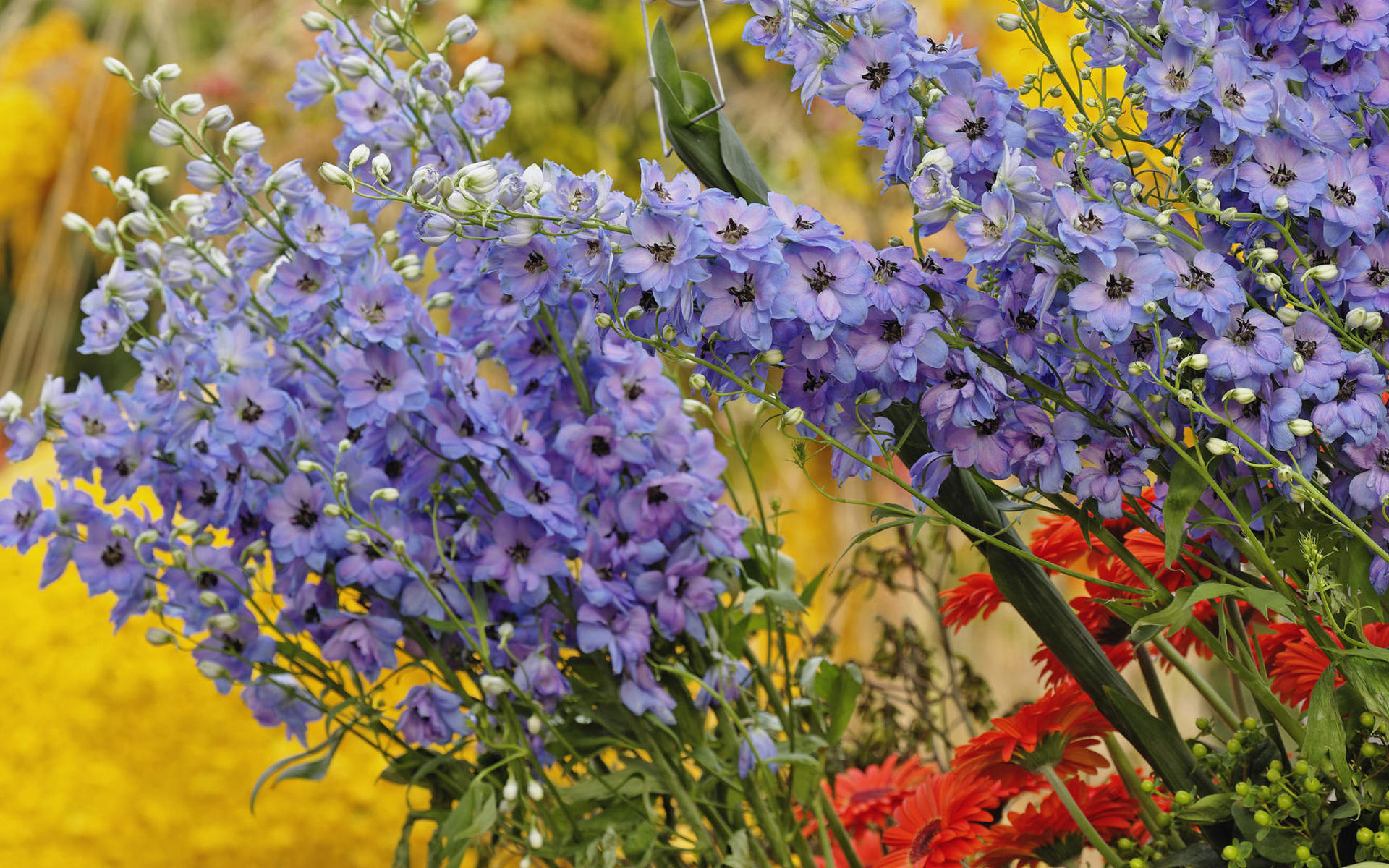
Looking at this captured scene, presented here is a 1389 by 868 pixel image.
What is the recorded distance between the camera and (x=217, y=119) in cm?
52

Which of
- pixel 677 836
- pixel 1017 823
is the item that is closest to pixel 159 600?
pixel 677 836

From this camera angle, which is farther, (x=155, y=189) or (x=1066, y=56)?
(x=155, y=189)

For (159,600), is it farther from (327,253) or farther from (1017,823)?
(1017,823)

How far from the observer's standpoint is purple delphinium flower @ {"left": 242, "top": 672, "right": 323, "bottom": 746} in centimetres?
56

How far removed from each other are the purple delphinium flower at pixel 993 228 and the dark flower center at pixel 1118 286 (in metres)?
0.03

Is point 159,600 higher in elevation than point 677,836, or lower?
higher

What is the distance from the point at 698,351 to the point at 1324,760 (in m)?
0.25

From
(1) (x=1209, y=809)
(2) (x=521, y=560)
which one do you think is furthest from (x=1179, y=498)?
(2) (x=521, y=560)

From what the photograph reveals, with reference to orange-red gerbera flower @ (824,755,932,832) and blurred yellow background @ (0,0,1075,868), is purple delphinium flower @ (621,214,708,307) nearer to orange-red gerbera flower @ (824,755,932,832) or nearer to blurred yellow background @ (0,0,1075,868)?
orange-red gerbera flower @ (824,755,932,832)

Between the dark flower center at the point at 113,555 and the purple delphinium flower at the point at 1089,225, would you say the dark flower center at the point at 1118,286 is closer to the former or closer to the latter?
the purple delphinium flower at the point at 1089,225

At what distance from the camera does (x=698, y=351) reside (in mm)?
427

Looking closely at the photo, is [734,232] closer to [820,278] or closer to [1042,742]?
[820,278]

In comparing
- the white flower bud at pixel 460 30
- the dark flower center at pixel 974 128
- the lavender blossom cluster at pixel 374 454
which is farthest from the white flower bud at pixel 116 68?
the dark flower center at pixel 974 128

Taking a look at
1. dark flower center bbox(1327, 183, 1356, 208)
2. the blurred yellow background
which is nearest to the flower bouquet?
dark flower center bbox(1327, 183, 1356, 208)
